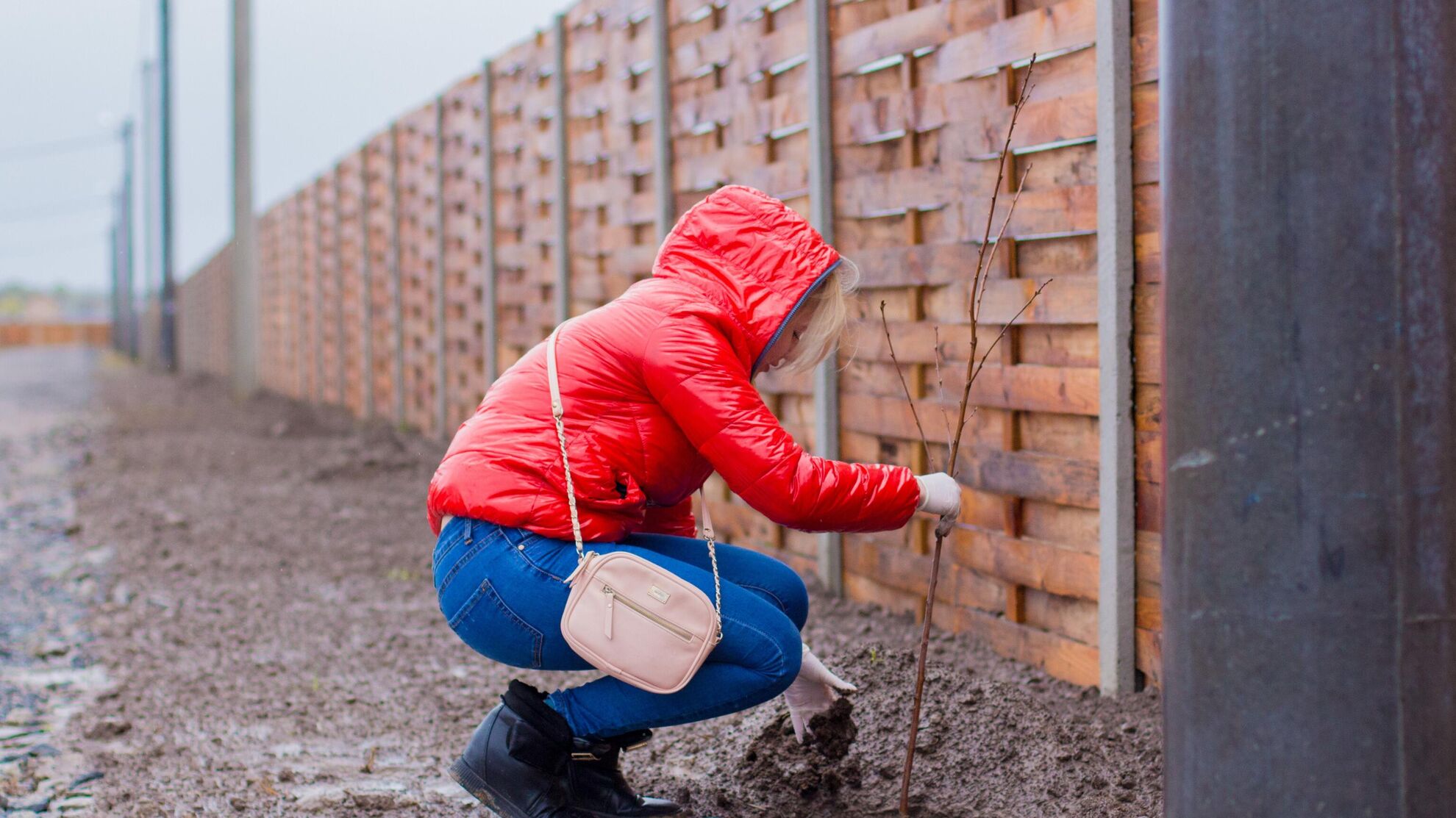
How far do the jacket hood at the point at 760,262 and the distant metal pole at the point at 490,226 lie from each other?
6.35 meters

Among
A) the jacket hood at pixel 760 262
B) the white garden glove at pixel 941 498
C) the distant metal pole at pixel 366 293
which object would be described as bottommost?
the white garden glove at pixel 941 498

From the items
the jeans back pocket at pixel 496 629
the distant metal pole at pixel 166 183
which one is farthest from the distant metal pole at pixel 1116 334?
the distant metal pole at pixel 166 183

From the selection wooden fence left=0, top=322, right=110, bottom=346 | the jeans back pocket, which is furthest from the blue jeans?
wooden fence left=0, top=322, right=110, bottom=346

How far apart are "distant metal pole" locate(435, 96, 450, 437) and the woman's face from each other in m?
7.59

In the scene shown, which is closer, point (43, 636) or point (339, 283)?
point (43, 636)

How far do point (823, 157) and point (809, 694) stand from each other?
7.42 ft

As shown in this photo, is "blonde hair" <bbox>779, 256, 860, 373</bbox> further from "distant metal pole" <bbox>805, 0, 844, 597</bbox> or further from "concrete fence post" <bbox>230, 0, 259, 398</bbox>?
"concrete fence post" <bbox>230, 0, 259, 398</bbox>

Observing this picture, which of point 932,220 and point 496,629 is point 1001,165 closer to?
point 496,629

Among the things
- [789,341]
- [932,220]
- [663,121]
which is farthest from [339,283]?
[789,341]

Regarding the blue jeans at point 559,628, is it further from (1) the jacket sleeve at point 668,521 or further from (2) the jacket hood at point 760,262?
(2) the jacket hood at point 760,262

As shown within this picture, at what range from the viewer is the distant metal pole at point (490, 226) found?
8766 millimetres

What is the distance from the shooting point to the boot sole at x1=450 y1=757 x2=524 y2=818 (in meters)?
2.73

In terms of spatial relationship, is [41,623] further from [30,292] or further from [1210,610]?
[30,292]

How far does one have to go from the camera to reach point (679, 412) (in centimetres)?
243
